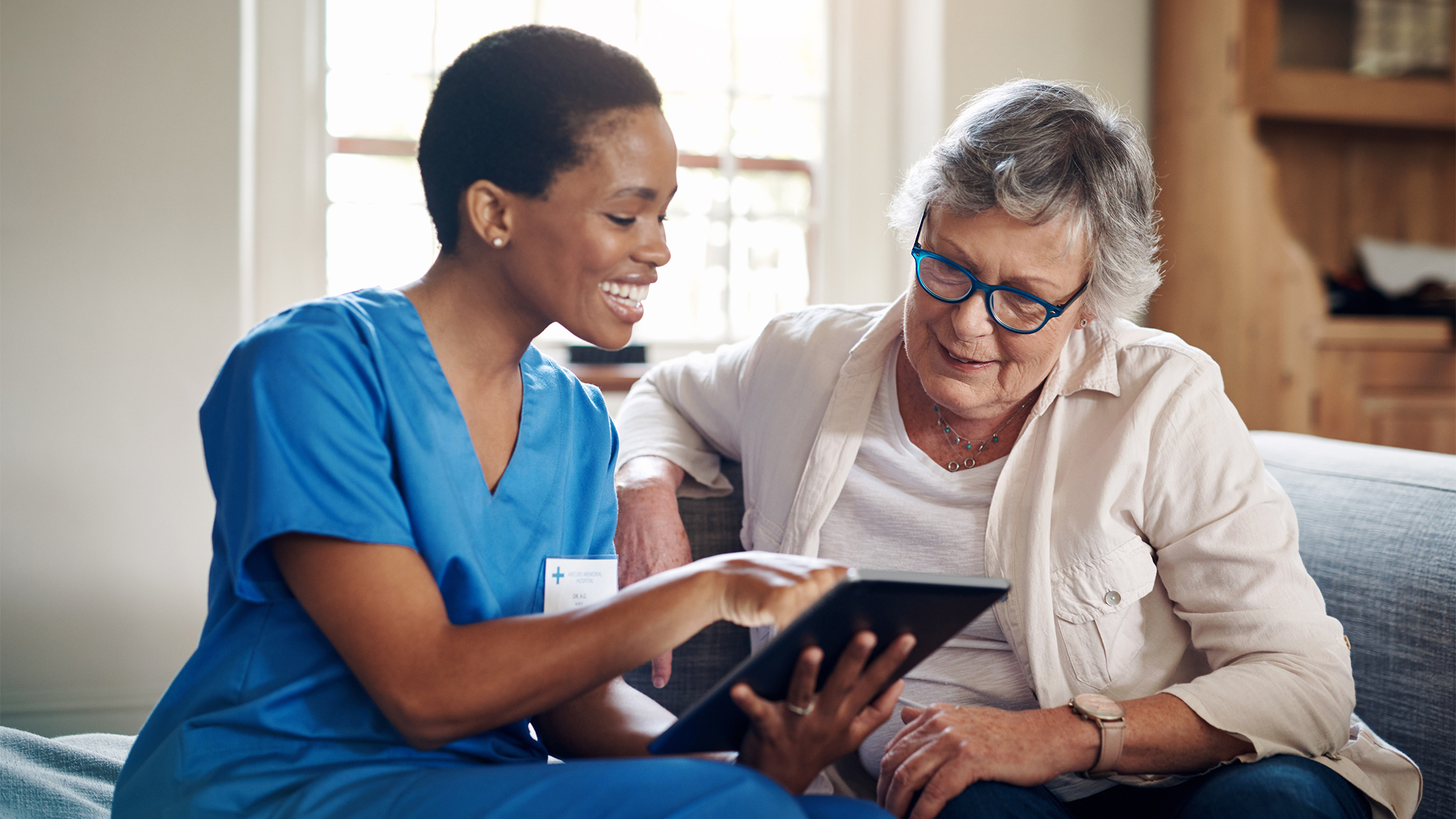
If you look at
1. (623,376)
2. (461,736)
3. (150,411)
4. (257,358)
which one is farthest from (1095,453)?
(150,411)

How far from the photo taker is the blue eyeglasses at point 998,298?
1.18m

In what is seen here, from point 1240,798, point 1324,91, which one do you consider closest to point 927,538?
point 1240,798

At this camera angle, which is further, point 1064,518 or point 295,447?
point 1064,518

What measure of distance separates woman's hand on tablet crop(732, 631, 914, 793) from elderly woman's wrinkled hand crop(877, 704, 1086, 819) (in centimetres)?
16

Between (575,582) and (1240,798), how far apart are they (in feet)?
2.31

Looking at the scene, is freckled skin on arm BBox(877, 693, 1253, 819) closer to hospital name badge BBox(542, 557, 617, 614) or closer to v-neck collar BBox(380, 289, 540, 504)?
hospital name badge BBox(542, 557, 617, 614)

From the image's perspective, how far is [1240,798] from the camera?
103 centimetres

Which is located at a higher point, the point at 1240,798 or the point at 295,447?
the point at 295,447

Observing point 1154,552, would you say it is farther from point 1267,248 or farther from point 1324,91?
point 1324,91

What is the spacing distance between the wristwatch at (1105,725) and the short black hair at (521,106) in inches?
30.1

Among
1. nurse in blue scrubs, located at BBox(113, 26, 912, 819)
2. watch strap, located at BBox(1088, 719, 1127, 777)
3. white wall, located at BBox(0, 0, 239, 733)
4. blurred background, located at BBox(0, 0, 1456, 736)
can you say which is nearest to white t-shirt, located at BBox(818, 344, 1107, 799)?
watch strap, located at BBox(1088, 719, 1127, 777)

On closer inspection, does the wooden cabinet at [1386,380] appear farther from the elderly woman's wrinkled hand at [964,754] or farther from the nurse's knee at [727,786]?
the nurse's knee at [727,786]

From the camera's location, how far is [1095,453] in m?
1.21

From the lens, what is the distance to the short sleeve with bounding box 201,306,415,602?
77 centimetres
